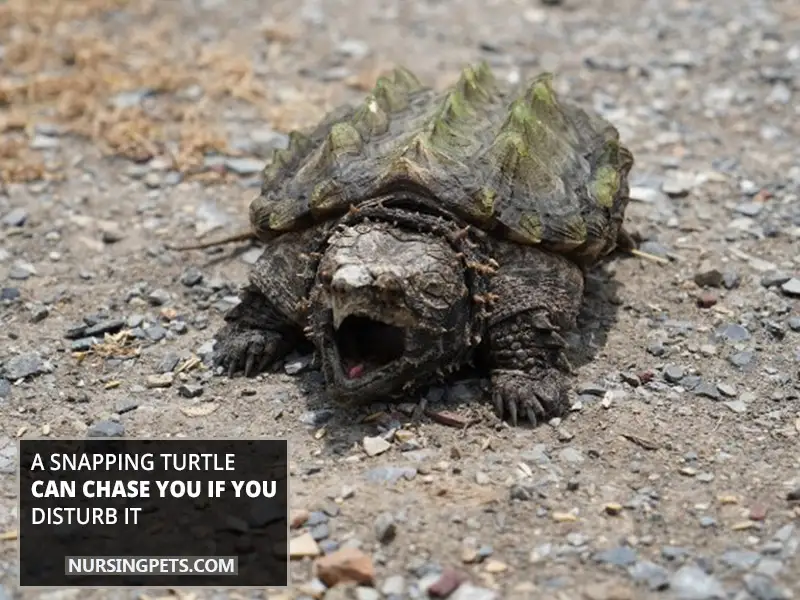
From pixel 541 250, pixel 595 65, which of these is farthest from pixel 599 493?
pixel 595 65

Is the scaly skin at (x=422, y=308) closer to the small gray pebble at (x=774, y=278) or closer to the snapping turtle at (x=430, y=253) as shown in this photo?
the snapping turtle at (x=430, y=253)

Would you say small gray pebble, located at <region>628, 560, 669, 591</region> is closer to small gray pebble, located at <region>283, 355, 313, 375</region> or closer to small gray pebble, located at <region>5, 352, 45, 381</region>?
small gray pebble, located at <region>283, 355, 313, 375</region>

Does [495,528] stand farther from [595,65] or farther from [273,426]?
[595,65]

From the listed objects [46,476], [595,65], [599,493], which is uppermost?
[595,65]

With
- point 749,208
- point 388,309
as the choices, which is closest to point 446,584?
point 388,309

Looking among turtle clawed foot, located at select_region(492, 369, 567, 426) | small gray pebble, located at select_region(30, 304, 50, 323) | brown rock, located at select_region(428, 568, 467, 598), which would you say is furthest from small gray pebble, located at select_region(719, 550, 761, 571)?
small gray pebble, located at select_region(30, 304, 50, 323)
